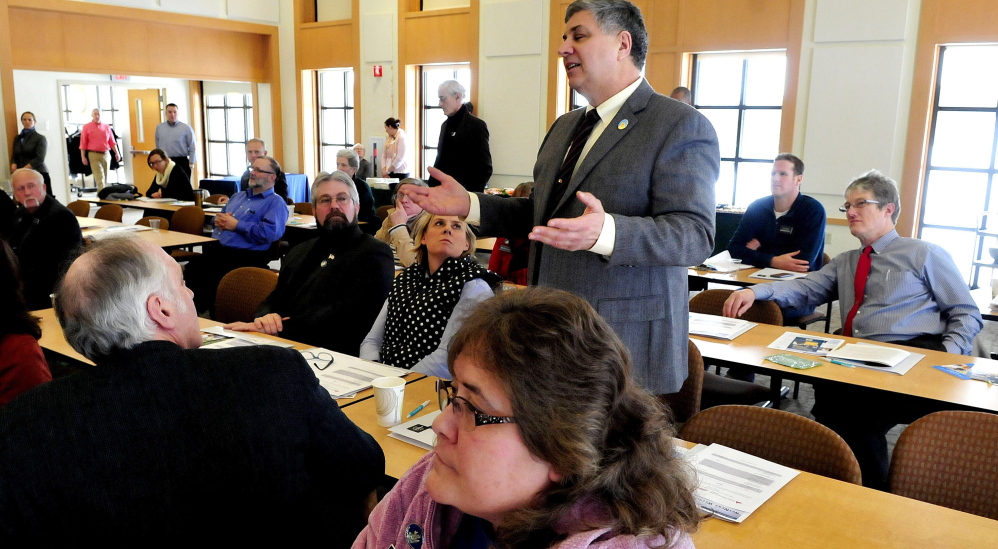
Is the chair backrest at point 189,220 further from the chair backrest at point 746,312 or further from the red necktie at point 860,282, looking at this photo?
the red necktie at point 860,282

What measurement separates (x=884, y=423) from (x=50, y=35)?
38.3 ft

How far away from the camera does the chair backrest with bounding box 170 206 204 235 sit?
281 inches

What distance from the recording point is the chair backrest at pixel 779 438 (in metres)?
1.87

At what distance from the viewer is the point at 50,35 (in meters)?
10.7

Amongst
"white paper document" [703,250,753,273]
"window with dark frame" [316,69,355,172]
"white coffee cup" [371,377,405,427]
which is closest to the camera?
"white coffee cup" [371,377,405,427]

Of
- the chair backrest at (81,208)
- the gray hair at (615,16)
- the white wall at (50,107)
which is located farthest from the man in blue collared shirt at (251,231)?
the white wall at (50,107)

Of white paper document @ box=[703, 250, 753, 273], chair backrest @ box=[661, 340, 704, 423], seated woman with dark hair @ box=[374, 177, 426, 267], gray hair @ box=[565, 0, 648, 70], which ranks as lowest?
chair backrest @ box=[661, 340, 704, 423]

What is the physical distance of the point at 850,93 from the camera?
25.3ft


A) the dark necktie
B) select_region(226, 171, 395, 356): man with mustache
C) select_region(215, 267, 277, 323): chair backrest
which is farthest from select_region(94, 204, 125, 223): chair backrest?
the dark necktie

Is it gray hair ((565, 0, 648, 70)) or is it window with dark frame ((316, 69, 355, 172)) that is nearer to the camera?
gray hair ((565, 0, 648, 70))

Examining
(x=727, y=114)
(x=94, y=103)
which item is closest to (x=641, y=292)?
(x=727, y=114)

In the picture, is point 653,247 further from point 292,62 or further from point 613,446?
point 292,62

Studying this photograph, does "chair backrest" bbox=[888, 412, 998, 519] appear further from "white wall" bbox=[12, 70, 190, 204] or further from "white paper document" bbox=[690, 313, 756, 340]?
"white wall" bbox=[12, 70, 190, 204]

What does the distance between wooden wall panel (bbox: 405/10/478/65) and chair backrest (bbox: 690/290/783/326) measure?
7519 millimetres
